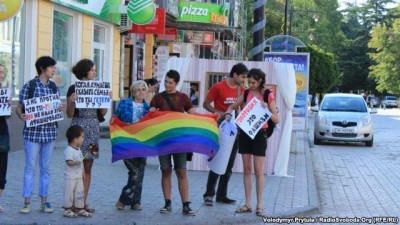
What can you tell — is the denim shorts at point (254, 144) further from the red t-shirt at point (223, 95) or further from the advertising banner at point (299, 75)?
the advertising banner at point (299, 75)

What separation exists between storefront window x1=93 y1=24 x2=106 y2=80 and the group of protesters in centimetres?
1120

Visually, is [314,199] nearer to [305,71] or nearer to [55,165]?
[55,165]

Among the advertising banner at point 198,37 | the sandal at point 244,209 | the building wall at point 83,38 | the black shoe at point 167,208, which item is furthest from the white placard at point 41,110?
the advertising banner at point 198,37

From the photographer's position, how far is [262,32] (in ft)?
45.5

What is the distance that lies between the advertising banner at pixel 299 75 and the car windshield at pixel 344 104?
368cm

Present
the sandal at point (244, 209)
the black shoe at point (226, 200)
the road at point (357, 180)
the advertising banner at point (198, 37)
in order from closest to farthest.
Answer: the sandal at point (244, 209) < the black shoe at point (226, 200) < the road at point (357, 180) < the advertising banner at point (198, 37)

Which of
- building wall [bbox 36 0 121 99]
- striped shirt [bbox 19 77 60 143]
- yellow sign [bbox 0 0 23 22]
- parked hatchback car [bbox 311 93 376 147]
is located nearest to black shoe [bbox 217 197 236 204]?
striped shirt [bbox 19 77 60 143]

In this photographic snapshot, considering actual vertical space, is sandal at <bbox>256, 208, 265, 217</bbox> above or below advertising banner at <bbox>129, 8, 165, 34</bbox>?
below

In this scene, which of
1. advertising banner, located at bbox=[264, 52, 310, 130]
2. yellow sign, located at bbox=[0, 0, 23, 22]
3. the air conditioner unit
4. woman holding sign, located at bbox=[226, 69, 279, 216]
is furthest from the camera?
the air conditioner unit

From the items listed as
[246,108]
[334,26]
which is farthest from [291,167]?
[334,26]

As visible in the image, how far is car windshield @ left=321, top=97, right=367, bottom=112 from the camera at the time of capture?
22.7 metres

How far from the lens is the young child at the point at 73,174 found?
7.79 metres

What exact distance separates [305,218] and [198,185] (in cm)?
251

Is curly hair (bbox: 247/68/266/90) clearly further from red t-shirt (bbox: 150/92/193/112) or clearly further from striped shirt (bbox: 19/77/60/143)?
striped shirt (bbox: 19/77/60/143)
